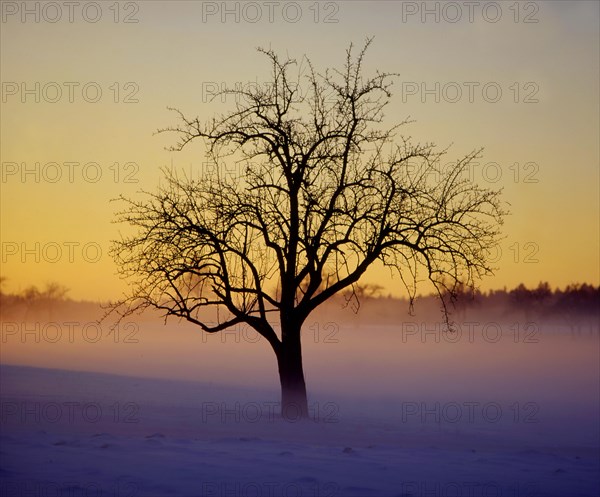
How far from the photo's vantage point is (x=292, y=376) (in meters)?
23.0

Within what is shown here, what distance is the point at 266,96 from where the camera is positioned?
22.9 meters

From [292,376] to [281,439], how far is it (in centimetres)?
396

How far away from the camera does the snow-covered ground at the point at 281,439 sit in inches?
527

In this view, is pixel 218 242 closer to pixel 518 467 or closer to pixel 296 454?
pixel 296 454

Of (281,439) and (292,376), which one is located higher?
(292,376)

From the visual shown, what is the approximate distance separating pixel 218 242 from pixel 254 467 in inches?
348

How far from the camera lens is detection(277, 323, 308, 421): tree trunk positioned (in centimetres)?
2294

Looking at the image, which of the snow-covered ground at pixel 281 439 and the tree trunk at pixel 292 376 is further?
the tree trunk at pixel 292 376

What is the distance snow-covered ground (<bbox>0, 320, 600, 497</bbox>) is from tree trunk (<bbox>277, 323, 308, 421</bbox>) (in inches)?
24.6

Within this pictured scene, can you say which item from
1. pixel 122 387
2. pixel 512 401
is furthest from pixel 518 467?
pixel 122 387

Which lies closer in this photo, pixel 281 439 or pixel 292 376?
pixel 281 439

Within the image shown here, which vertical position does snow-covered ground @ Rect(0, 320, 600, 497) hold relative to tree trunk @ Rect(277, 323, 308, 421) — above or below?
below

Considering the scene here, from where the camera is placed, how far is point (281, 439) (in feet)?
62.8

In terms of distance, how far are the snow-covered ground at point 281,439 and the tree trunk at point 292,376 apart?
2.05ft
